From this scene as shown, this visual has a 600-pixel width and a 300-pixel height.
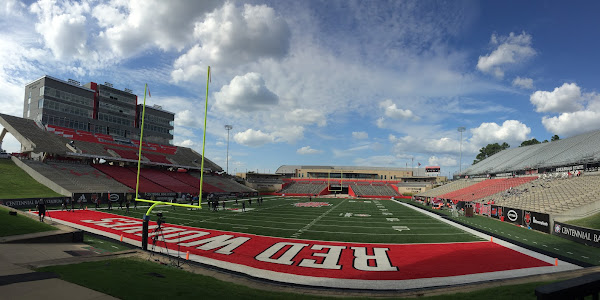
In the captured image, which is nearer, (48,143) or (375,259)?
(375,259)

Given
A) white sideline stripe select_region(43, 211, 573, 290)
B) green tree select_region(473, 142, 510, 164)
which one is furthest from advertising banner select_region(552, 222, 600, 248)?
green tree select_region(473, 142, 510, 164)

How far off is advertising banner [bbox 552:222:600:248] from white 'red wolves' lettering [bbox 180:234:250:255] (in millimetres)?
18870

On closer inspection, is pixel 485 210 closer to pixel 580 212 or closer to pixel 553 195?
pixel 553 195

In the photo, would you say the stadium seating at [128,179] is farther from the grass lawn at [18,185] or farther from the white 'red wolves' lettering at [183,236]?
the white 'red wolves' lettering at [183,236]

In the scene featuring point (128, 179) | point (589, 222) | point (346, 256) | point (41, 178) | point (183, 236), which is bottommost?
point (183, 236)

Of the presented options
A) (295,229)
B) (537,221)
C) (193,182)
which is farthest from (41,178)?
(537,221)

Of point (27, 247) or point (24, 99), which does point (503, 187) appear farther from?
point (24, 99)

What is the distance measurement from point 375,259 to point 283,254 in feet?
13.7

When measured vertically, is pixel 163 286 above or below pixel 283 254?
above

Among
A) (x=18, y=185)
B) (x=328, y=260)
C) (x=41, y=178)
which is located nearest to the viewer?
(x=328, y=260)

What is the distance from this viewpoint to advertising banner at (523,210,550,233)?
20.7 metres

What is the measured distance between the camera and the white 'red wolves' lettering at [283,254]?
42.0 feet

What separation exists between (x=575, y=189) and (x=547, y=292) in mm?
33981

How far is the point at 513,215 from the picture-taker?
2541cm
